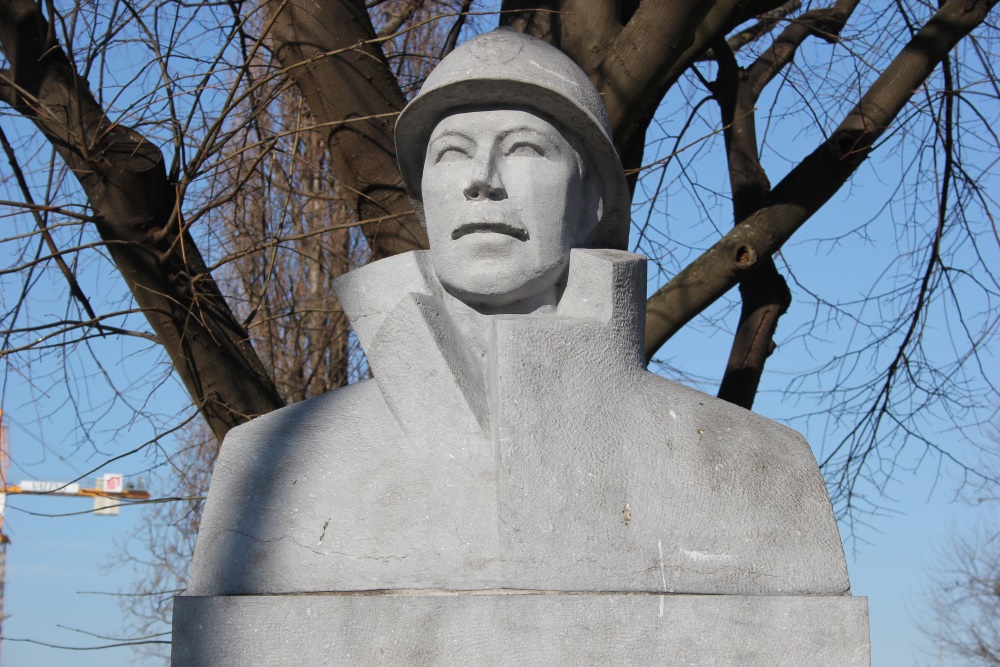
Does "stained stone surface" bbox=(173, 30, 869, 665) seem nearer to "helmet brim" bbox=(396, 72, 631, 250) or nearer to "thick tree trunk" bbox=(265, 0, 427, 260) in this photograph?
"helmet brim" bbox=(396, 72, 631, 250)

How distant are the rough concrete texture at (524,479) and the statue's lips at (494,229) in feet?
0.56

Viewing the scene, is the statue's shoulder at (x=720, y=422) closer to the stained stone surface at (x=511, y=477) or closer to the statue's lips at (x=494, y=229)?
the stained stone surface at (x=511, y=477)

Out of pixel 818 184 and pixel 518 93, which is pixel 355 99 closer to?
pixel 818 184

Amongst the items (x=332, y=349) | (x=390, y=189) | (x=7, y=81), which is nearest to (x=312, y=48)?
(x=390, y=189)

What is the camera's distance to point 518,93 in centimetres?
329

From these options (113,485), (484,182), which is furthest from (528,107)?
(113,485)

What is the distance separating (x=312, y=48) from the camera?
5.52 meters

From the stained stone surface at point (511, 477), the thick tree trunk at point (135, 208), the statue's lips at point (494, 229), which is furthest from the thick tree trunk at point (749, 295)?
the statue's lips at point (494, 229)

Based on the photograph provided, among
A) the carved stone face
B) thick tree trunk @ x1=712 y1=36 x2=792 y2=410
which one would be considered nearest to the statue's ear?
the carved stone face

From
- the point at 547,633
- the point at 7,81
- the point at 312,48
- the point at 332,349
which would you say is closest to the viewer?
the point at 547,633

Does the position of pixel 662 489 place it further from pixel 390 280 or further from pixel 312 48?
pixel 312 48

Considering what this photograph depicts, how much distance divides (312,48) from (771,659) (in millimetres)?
3508

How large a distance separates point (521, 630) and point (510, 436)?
1.47 ft

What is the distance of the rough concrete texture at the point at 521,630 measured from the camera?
9.17 ft
